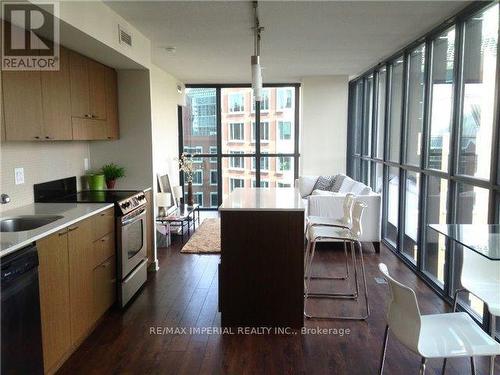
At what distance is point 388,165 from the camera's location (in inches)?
212

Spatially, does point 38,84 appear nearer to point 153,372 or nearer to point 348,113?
point 153,372

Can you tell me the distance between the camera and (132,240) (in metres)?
3.74

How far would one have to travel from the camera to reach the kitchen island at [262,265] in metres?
3.06

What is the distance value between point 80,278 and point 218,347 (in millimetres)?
1107

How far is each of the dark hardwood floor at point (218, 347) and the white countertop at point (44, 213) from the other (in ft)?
3.13

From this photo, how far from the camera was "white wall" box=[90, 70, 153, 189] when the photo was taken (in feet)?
14.4

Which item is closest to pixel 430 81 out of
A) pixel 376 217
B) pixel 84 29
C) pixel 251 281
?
pixel 376 217

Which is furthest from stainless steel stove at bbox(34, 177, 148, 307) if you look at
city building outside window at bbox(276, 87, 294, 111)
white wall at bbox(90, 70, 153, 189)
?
city building outside window at bbox(276, 87, 294, 111)

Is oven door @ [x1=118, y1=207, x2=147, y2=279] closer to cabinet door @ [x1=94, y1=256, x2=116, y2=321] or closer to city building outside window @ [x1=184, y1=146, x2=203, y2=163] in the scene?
cabinet door @ [x1=94, y1=256, x2=116, y2=321]

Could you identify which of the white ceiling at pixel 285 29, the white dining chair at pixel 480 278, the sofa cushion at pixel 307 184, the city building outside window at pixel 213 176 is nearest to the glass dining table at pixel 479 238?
the white dining chair at pixel 480 278

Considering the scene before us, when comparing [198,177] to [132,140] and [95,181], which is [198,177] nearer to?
[132,140]

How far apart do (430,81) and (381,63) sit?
5.80 feet

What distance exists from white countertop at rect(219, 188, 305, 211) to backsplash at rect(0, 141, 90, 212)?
1578mm

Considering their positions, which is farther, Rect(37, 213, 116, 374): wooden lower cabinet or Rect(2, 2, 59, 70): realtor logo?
Rect(2, 2, 59, 70): realtor logo
